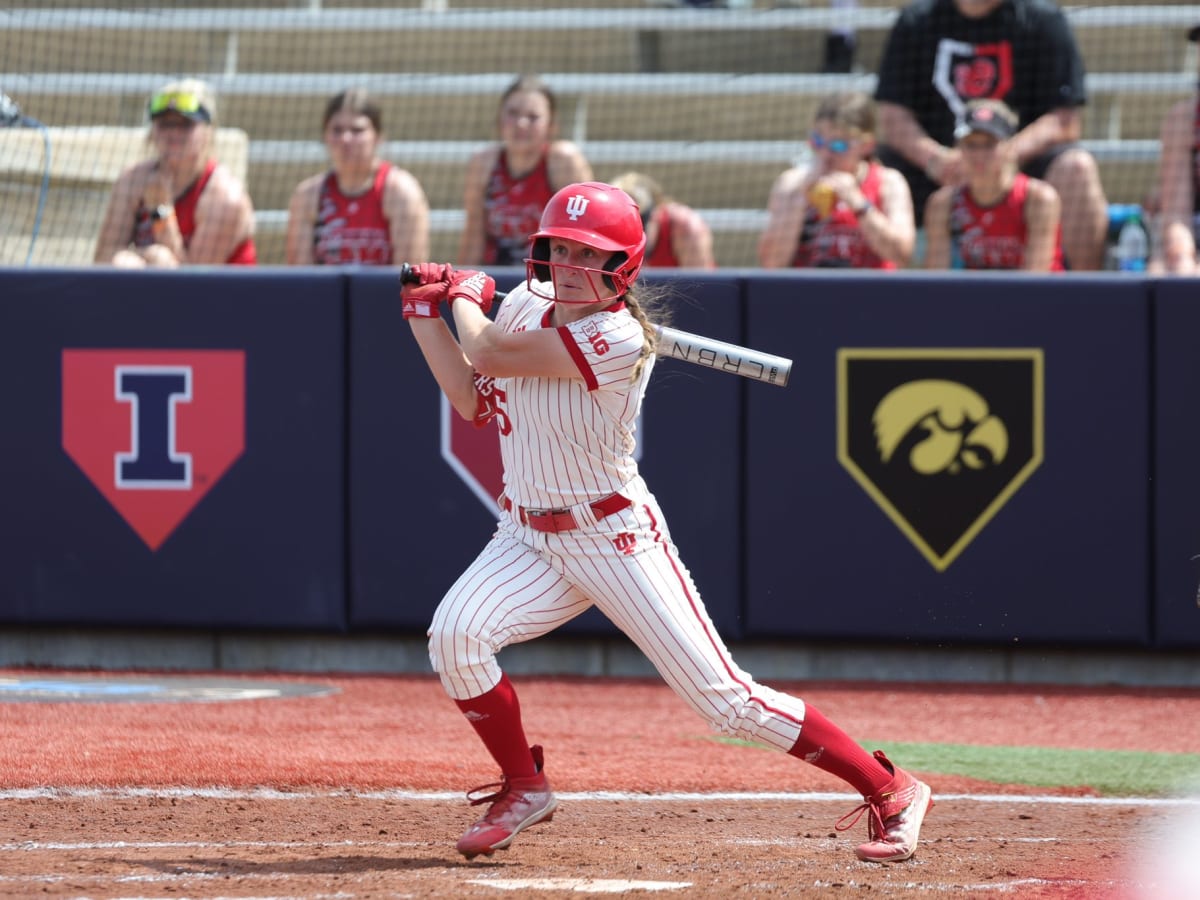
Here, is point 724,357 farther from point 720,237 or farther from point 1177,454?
point 720,237

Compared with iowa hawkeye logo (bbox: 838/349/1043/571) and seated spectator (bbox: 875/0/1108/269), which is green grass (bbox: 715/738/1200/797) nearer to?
iowa hawkeye logo (bbox: 838/349/1043/571)

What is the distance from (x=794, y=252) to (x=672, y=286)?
3.72 feet

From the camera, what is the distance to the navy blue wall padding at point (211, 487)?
7207 mm

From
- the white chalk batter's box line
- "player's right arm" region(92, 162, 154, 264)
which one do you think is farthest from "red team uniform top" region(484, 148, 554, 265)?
the white chalk batter's box line

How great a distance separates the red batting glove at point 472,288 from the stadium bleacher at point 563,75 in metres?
6.22

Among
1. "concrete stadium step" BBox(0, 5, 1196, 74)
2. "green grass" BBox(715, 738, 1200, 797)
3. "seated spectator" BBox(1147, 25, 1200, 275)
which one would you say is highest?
"concrete stadium step" BBox(0, 5, 1196, 74)

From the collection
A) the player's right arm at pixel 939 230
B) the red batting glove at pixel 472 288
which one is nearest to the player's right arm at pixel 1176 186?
the player's right arm at pixel 939 230

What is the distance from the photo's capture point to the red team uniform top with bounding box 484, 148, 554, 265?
7.89 metres

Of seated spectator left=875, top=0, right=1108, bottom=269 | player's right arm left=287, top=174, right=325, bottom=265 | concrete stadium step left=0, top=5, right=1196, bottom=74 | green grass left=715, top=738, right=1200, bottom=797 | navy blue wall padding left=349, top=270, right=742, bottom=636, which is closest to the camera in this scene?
green grass left=715, top=738, right=1200, bottom=797

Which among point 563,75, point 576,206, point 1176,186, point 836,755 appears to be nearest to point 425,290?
point 576,206

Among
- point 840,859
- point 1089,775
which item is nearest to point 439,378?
point 840,859

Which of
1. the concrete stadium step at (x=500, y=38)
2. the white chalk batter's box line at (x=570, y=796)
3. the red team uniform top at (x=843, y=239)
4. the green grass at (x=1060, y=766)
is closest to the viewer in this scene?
the white chalk batter's box line at (x=570, y=796)

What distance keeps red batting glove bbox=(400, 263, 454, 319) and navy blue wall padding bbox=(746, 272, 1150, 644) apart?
3151 millimetres

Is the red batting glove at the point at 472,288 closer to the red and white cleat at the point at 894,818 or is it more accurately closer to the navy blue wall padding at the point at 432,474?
the red and white cleat at the point at 894,818
